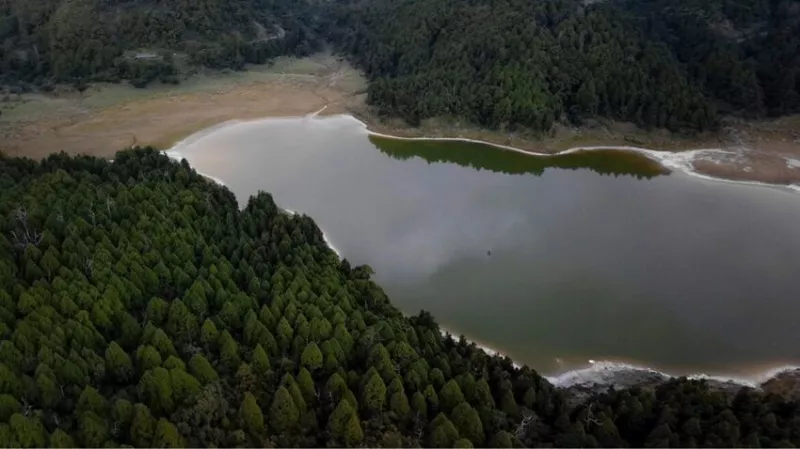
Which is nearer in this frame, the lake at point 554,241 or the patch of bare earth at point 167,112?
the lake at point 554,241

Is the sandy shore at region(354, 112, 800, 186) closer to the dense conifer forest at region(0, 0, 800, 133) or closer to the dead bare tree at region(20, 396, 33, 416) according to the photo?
the dense conifer forest at region(0, 0, 800, 133)

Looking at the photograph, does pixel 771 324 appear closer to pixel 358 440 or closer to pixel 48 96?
pixel 358 440

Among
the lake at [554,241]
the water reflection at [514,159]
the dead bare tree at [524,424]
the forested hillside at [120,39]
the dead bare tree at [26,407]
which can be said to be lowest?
the dead bare tree at [524,424]

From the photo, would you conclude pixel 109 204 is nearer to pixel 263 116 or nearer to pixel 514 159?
pixel 263 116

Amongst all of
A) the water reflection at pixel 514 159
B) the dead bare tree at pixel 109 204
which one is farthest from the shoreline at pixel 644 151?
the dead bare tree at pixel 109 204

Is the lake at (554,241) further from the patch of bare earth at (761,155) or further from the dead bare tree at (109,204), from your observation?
the dead bare tree at (109,204)

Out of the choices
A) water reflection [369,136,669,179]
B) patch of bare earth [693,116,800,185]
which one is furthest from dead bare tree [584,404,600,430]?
patch of bare earth [693,116,800,185]

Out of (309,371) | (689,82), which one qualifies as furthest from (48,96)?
(689,82)
